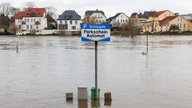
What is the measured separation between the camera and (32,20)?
4523 inches

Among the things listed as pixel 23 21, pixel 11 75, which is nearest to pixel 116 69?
pixel 11 75

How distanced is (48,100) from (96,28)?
3.03 meters

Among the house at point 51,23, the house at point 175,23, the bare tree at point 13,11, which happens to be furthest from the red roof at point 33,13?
the house at point 175,23

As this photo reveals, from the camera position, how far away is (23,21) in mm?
115125

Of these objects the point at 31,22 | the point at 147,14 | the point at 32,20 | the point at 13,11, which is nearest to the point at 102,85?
the point at 32,20

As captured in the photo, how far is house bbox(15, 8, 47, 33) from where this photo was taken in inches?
4445

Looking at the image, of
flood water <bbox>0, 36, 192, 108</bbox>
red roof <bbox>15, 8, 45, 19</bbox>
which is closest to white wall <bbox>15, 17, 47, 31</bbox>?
red roof <bbox>15, 8, 45, 19</bbox>

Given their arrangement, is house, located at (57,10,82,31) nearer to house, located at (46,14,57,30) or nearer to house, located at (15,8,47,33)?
house, located at (46,14,57,30)

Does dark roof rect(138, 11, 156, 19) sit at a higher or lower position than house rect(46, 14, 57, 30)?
higher

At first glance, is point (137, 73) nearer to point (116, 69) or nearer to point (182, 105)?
point (116, 69)

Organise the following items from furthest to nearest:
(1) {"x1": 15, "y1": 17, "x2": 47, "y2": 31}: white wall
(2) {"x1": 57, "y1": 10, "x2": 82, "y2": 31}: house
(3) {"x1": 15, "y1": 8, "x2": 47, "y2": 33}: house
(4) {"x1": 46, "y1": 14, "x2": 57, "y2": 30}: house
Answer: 1. (4) {"x1": 46, "y1": 14, "x2": 57, "y2": 30}: house
2. (2) {"x1": 57, "y1": 10, "x2": 82, "y2": 31}: house
3. (1) {"x1": 15, "y1": 17, "x2": 47, "y2": 31}: white wall
4. (3) {"x1": 15, "y1": 8, "x2": 47, "y2": 33}: house

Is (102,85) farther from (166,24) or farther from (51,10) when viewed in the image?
(51,10)

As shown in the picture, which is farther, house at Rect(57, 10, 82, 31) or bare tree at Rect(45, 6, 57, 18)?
bare tree at Rect(45, 6, 57, 18)

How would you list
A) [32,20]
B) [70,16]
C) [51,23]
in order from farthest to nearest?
[51,23] → [70,16] → [32,20]
